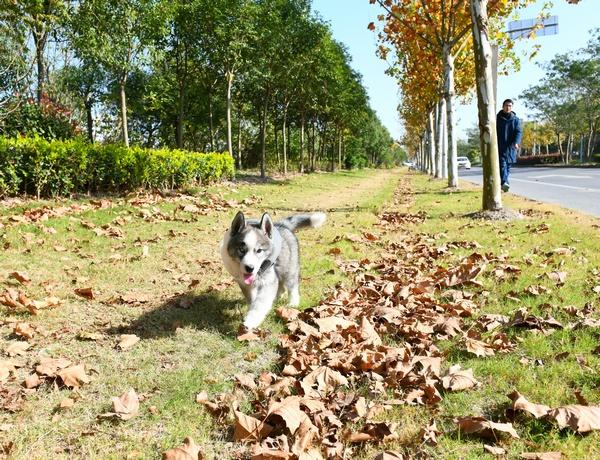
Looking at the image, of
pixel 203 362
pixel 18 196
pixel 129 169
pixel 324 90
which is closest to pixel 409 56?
pixel 324 90

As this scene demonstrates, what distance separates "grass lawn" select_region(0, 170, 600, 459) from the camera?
2791 mm

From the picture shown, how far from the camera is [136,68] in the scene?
19797 mm

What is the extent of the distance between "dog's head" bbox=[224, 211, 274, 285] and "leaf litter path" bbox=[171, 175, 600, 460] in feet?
1.97

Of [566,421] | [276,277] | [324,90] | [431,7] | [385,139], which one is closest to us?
[566,421]

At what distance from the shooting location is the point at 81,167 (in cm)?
1214

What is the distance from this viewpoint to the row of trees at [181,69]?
1722cm

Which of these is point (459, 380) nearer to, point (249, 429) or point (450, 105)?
point (249, 429)

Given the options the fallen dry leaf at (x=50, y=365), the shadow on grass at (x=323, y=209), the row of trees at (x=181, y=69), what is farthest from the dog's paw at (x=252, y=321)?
the row of trees at (x=181, y=69)

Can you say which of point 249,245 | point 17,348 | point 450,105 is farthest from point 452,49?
point 17,348

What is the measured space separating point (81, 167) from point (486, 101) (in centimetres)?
992

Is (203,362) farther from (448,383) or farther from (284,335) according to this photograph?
(448,383)

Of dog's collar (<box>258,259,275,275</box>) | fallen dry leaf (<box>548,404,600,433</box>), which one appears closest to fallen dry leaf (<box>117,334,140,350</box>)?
dog's collar (<box>258,259,275,275</box>)

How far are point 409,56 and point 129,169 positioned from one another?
68.7 ft

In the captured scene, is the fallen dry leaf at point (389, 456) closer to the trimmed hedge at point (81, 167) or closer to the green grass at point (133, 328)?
the green grass at point (133, 328)
